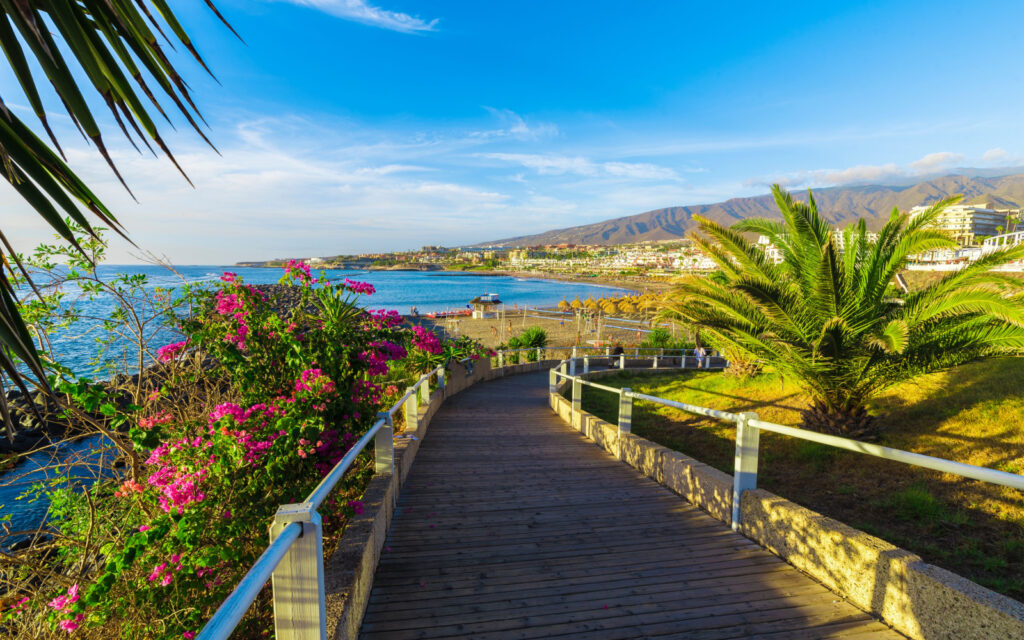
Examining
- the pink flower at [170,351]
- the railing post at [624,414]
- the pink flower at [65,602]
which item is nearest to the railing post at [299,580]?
the pink flower at [65,602]

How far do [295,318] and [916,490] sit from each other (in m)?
6.24

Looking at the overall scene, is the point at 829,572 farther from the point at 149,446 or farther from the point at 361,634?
the point at 149,446

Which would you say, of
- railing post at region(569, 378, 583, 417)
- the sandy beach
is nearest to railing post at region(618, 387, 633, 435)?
railing post at region(569, 378, 583, 417)

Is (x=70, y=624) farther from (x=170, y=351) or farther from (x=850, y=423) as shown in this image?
(x=850, y=423)

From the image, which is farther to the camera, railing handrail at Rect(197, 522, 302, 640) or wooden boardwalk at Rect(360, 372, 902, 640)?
wooden boardwalk at Rect(360, 372, 902, 640)

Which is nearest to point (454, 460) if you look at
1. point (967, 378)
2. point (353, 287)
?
point (353, 287)

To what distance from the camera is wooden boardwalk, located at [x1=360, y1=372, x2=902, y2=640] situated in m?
2.63

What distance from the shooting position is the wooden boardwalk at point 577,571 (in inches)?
103

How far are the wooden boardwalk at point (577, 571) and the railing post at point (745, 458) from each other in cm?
36

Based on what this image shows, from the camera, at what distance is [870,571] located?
2715 millimetres

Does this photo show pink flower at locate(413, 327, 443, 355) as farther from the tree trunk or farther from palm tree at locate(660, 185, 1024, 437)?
the tree trunk

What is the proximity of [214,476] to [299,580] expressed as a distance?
6.23 feet

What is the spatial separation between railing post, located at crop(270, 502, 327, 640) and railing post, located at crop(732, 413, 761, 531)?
3164 millimetres

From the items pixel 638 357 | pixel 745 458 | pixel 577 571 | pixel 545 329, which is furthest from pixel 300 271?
pixel 545 329
